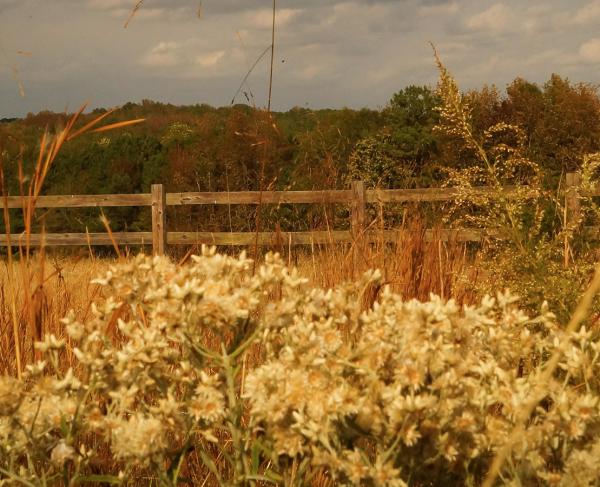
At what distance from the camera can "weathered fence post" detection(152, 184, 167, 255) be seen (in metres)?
10.4

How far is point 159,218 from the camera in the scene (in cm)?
1043

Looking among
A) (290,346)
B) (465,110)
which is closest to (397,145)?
(465,110)

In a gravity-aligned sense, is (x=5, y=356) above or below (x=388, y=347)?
below

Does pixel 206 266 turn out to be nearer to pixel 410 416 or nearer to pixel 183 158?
pixel 410 416

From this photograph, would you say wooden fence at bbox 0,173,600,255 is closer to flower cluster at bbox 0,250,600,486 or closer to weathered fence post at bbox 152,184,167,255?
weathered fence post at bbox 152,184,167,255

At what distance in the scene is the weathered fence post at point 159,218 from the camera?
10.4 meters

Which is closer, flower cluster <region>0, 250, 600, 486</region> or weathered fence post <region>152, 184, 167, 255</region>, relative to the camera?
flower cluster <region>0, 250, 600, 486</region>

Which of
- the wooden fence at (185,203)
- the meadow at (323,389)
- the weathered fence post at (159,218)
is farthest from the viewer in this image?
the weathered fence post at (159,218)

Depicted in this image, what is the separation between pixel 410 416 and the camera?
A: 1.22 metres

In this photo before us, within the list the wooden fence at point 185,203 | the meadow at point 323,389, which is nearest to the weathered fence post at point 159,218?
the wooden fence at point 185,203

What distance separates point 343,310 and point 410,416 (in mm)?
280

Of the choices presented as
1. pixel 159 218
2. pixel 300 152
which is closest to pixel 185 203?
pixel 159 218

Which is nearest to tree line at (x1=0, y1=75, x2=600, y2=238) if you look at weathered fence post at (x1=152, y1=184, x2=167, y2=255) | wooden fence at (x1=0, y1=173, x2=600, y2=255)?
wooden fence at (x1=0, y1=173, x2=600, y2=255)

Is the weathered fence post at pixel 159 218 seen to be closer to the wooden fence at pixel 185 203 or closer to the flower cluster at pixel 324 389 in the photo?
the wooden fence at pixel 185 203
